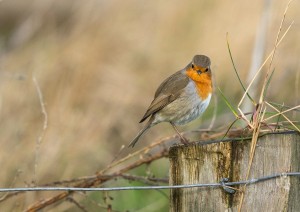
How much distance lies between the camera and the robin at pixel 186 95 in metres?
5.60

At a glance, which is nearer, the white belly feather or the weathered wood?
the weathered wood

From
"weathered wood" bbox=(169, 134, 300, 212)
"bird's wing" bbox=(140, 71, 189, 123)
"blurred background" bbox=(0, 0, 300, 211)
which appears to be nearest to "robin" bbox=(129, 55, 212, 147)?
"bird's wing" bbox=(140, 71, 189, 123)

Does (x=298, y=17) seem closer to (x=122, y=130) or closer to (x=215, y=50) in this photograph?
(x=215, y=50)

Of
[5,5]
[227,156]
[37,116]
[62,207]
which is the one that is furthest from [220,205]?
[5,5]

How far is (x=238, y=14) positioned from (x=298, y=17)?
868 millimetres

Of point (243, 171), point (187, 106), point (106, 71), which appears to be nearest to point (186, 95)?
point (187, 106)

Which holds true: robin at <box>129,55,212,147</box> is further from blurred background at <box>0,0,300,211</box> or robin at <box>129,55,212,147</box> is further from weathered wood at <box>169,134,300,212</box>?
weathered wood at <box>169,134,300,212</box>

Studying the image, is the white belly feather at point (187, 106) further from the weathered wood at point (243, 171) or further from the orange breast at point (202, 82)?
the weathered wood at point (243, 171)

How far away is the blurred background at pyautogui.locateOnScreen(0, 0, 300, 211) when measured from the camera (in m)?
7.37

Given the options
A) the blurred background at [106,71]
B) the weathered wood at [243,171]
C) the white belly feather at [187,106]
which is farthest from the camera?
the blurred background at [106,71]

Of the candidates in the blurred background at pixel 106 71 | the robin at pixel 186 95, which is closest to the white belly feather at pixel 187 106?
the robin at pixel 186 95

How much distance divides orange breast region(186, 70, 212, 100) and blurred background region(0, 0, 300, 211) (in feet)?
3.03

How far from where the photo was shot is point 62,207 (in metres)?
5.91

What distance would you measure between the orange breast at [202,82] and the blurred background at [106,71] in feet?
3.03
